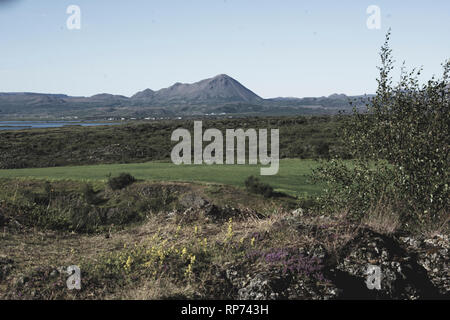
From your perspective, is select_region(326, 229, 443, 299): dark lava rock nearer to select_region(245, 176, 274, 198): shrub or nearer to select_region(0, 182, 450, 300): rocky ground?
select_region(0, 182, 450, 300): rocky ground

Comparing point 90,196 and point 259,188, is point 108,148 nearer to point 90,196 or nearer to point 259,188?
point 90,196

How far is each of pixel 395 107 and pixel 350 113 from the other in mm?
1453

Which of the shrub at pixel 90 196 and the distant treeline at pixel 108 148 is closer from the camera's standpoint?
the shrub at pixel 90 196

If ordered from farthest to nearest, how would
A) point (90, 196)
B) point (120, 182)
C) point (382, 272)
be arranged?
point (120, 182) < point (90, 196) < point (382, 272)

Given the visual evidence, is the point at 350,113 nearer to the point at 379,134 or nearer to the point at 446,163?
the point at 379,134

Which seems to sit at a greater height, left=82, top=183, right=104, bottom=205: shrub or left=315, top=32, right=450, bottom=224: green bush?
left=315, top=32, right=450, bottom=224: green bush

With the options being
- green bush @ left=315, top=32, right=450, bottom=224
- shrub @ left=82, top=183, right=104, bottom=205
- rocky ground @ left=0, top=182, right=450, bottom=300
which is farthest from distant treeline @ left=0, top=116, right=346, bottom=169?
rocky ground @ left=0, top=182, right=450, bottom=300

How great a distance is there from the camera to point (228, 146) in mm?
51719

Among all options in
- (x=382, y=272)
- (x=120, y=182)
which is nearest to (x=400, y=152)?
(x=382, y=272)

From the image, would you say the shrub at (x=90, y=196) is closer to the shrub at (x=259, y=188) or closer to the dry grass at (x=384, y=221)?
the shrub at (x=259, y=188)

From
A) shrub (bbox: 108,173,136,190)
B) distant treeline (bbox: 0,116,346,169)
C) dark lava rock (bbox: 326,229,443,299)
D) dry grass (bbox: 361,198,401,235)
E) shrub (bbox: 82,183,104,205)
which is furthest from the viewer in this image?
distant treeline (bbox: 0,116,346,169)

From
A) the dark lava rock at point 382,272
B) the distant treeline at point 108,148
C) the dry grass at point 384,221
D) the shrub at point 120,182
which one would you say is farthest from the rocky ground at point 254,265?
the distant treeline at point 108,148
